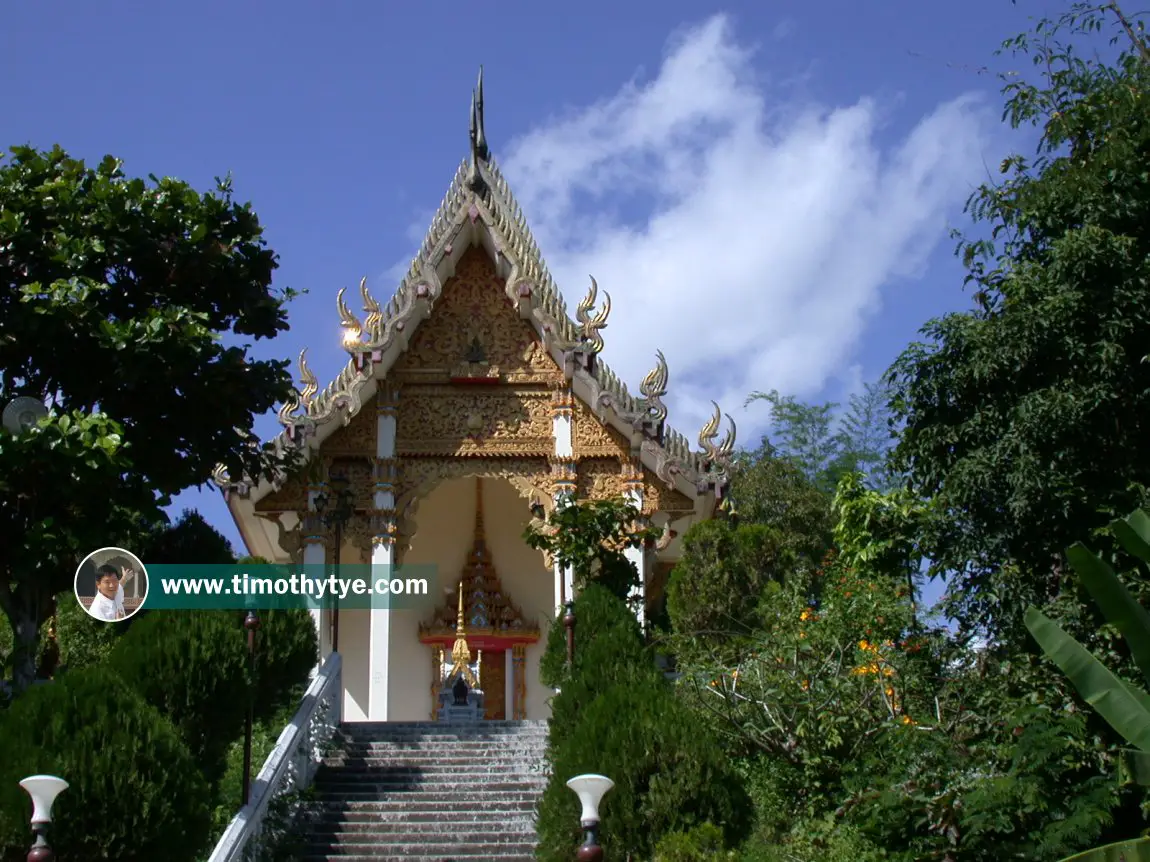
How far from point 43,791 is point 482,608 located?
422 inches

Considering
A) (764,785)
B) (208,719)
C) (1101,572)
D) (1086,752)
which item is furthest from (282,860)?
(1101,572)

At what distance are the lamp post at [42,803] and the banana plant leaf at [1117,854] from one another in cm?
Result: 496

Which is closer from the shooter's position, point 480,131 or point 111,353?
point 111,353

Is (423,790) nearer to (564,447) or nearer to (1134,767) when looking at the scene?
(1134,767)

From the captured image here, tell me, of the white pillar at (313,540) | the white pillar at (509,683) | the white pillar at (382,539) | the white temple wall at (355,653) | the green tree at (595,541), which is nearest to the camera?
the green tree at (595,541)

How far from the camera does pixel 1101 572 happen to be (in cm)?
677

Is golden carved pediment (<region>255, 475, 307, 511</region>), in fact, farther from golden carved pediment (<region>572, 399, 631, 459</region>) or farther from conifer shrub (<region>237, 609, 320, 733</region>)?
conifer shrub (<region>237, 609, 320, 733</region>)

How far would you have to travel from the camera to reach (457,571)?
61.0 feet

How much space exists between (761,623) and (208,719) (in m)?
6.14

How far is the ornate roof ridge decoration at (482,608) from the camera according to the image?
17.9 metres

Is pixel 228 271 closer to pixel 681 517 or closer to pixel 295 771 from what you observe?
pixel 295 771

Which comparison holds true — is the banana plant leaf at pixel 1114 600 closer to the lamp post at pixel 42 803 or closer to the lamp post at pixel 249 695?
the lamp post at pixel 42 803

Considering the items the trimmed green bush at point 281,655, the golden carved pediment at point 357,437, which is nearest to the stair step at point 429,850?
the trimmed green bush at point 281,655

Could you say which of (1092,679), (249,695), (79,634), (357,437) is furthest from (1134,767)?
(79,634)
